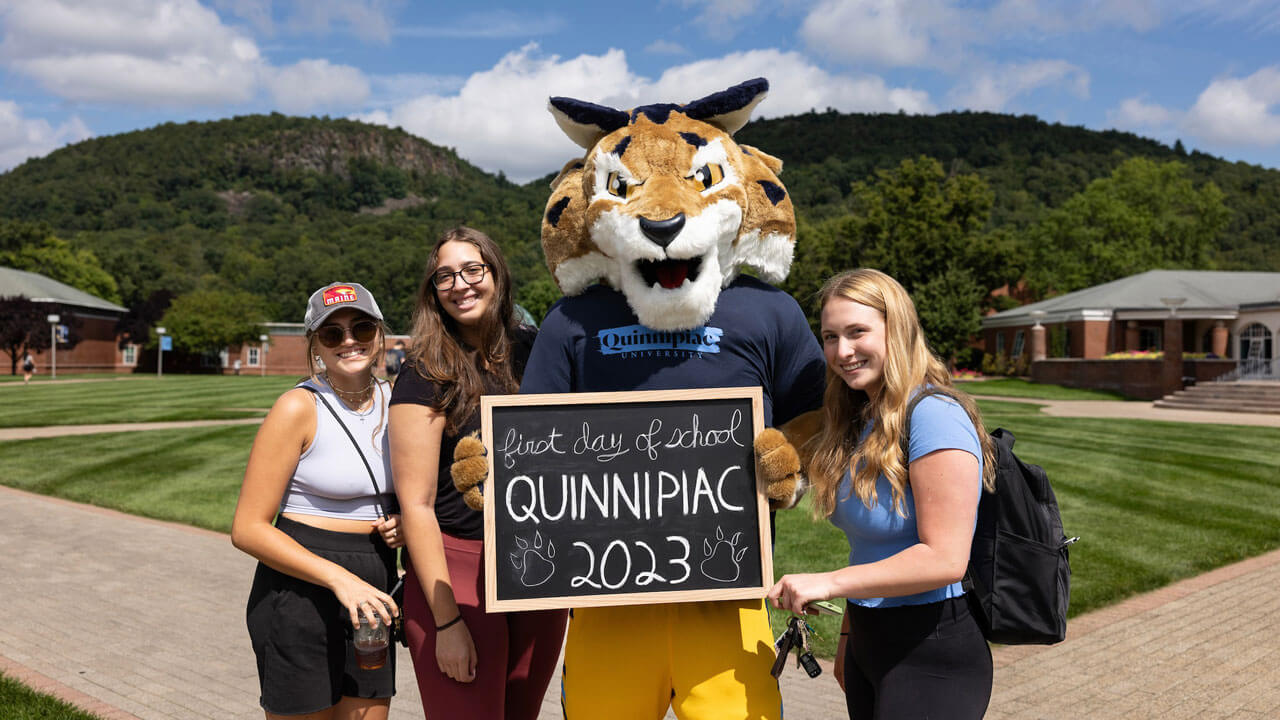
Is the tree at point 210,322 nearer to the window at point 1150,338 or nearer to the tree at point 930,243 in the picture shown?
the tree at point 930,243

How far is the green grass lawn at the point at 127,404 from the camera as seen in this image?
20.7 metres

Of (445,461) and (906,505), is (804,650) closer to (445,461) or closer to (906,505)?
(906,505)

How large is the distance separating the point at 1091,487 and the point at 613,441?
10.8 meters

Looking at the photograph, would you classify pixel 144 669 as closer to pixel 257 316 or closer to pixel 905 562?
pixel 905 562

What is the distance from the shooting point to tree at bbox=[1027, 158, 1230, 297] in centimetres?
5594

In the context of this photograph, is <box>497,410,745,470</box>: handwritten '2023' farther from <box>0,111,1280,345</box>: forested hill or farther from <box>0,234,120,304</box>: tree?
<box>0,234,120,304</box>: tree

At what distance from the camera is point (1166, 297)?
38.9m

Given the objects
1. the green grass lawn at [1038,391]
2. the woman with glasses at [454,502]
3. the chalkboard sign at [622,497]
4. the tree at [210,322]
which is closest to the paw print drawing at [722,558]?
the chalkboard sign at [622,497]

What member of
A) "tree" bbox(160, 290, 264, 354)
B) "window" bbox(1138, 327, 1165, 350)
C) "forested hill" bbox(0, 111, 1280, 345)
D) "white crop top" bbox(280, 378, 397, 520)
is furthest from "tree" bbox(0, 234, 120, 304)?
"white crop top" bbox(280, 378, 397, 520)

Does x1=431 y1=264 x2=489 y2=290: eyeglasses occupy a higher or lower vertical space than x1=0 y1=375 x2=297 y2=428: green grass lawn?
higher

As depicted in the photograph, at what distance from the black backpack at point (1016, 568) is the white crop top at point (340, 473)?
2005 mm

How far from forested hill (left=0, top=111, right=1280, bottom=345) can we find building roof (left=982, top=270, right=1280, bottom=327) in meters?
5.50

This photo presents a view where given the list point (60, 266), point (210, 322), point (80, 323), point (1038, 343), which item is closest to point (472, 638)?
point (1038, 343)

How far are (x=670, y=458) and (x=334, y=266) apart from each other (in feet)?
301
